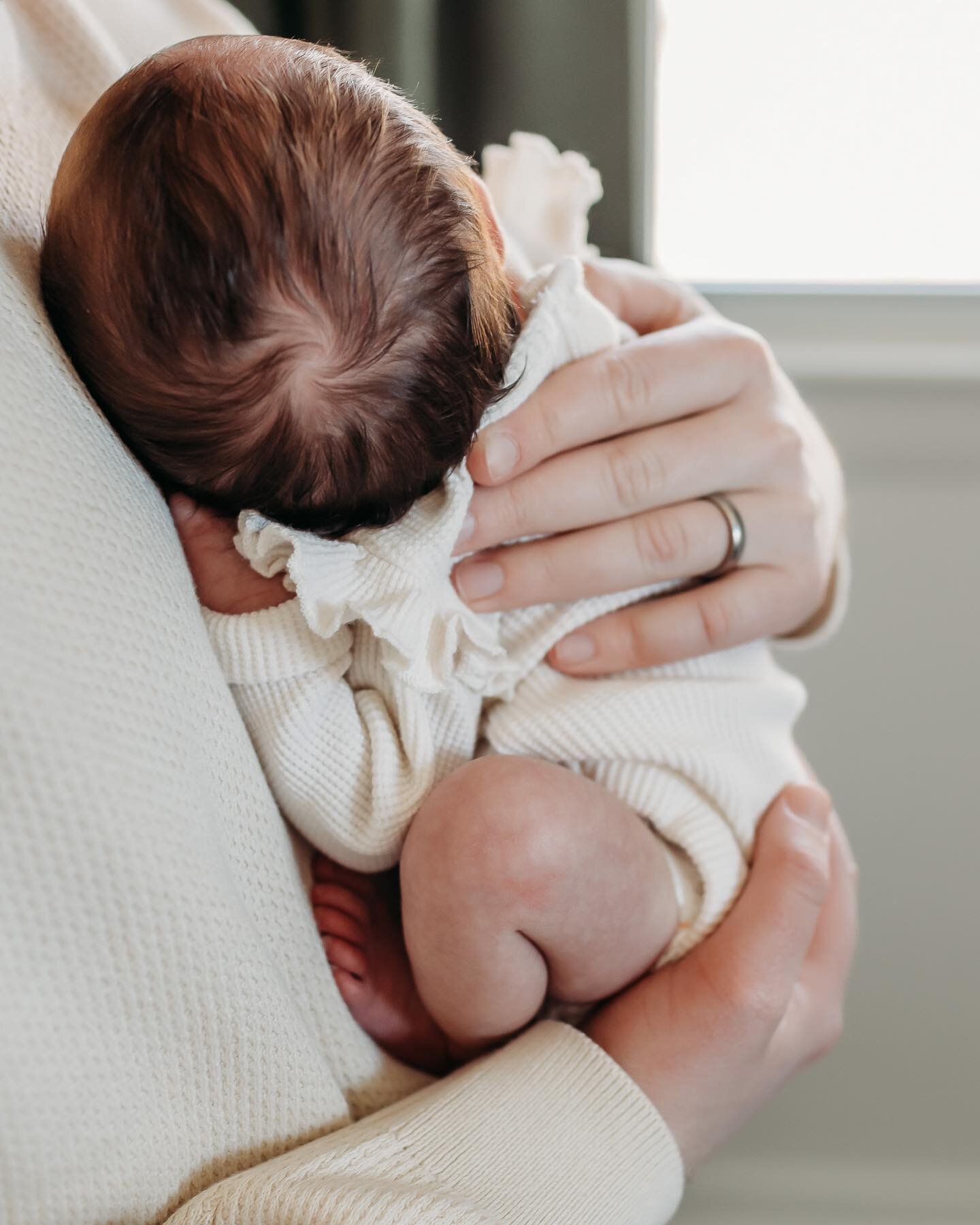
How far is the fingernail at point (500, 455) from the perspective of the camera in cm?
70

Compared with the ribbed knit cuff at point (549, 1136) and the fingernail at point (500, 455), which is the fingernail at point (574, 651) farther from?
the ribbed knit cuff at point (549, 1136)

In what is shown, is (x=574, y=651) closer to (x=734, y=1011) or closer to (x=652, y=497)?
(x=652, y=497)

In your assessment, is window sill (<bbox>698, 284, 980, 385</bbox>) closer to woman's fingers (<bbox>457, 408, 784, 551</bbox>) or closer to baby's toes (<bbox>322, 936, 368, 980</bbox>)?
woman's fingers (<bbox>457, 408, 784, 551</bbox>)

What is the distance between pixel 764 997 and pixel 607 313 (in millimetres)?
514

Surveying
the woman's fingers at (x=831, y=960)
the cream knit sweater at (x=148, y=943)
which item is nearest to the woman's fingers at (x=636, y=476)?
the cream knit sweater at (x=148, y=943)

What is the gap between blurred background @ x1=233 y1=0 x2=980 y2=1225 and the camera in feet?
4.13

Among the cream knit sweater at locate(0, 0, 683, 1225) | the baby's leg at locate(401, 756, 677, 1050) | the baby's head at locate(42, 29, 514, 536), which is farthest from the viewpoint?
the baby's leg at locate(401, 756, 677, 1050)

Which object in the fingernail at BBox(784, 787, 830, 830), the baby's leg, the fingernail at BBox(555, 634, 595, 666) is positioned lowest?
the fingernail at BBox(784, 787, 830, 830)

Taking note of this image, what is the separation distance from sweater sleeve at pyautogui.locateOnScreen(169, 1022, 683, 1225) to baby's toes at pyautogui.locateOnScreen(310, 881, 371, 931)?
0.16 m

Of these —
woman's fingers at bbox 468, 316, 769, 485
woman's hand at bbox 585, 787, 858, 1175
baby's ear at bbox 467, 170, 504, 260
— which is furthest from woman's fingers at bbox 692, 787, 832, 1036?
baby's ear at bbox 467, 170, 504, 260

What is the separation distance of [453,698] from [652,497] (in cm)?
21

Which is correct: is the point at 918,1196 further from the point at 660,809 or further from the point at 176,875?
the point at 176,875

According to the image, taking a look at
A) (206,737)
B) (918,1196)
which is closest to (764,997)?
(206,737)

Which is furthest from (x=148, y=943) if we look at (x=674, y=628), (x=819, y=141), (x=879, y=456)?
(x=819, y=141)
